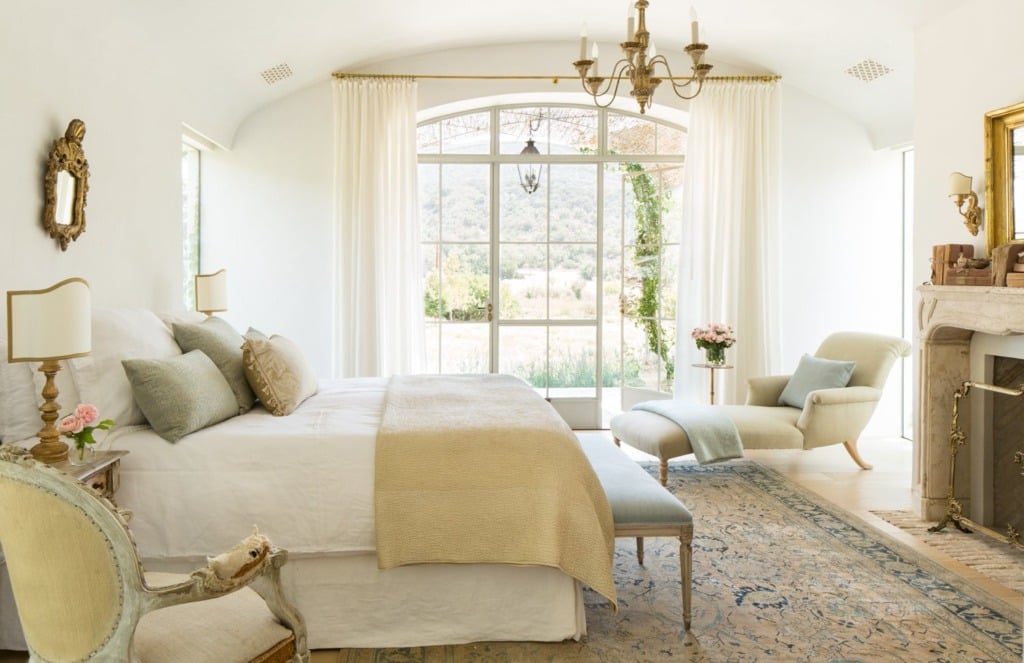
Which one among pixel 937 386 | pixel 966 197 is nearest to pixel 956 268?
pixel 966 197

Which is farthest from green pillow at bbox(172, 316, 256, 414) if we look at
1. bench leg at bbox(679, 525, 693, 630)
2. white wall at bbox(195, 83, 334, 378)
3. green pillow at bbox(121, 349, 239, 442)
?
white wall at bbox(195, 83, 334, 378)

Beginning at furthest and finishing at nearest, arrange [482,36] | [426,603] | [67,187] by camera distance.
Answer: [482,36] < [67,187] < [426,603]

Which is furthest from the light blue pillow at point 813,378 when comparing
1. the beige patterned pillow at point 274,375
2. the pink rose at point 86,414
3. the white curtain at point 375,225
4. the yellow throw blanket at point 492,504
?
the pink rose at point 86,414

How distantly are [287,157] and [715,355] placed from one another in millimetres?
3669

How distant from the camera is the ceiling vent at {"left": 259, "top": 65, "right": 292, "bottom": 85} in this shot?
5766 millimetres

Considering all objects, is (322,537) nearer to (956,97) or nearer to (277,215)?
(956,97)

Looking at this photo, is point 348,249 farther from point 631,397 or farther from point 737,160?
point 737,160

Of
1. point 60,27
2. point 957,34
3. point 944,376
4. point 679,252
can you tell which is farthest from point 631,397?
point 60,27

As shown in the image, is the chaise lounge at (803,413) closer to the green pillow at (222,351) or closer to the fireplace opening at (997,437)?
the fireplace opening at (997,437)

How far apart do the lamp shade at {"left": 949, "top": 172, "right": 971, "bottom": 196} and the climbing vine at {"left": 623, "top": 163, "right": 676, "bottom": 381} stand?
295 centimetres

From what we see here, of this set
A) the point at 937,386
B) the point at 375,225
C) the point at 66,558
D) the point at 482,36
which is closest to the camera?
the point at 66,558

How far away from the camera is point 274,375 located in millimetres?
3338

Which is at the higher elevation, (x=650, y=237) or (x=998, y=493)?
(x=650, y=237)

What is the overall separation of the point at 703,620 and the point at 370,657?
1.24m
